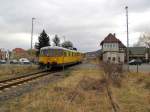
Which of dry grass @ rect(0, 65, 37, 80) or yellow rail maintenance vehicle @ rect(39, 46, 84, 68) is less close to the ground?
yellow rail maintenance vehicle @ rect(39, 46, 84, 68)

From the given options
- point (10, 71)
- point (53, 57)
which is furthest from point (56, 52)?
point (10, 71)

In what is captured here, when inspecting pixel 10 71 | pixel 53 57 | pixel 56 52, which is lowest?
pixel 10 71

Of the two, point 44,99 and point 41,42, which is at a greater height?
point 41,42

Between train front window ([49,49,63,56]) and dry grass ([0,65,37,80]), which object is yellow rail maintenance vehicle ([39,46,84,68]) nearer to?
train front window ([49,49,63,56])

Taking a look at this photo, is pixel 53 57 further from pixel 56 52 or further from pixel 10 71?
→ pixel 10 71

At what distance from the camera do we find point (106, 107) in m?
10.4

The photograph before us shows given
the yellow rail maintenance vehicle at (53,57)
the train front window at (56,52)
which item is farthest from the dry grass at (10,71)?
the train front window at (56,52)

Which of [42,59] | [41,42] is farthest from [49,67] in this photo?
[41,42]

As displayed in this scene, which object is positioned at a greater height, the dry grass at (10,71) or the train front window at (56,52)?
the train front window at (56,52)

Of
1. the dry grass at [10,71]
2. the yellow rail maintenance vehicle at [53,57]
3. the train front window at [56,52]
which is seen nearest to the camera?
the dry grass at [10,71]

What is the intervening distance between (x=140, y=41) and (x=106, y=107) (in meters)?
124

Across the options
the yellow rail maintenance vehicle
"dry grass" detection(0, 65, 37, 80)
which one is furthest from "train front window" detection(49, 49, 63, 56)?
"dry grass" detection(0, 65, 37, 80)

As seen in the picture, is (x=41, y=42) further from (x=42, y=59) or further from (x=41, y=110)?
(x=41, y=110)

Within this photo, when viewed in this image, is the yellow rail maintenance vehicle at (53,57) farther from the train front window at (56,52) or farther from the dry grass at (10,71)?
the dry grass at (10,71)
